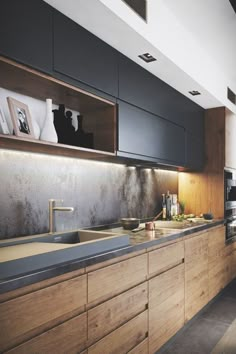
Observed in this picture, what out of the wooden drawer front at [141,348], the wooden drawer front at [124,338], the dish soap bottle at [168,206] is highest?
the dish soap bottle at [168,206]

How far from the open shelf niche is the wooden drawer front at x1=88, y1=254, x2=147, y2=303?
809mm

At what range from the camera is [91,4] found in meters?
1.88

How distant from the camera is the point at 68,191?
253cm

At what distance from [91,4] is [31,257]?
147 centimetres

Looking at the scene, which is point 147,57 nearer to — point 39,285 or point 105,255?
point 105,255

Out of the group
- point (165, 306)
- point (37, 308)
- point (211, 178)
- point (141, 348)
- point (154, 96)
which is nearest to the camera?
point (37, 308)

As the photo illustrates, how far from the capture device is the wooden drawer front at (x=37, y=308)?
1235 mm

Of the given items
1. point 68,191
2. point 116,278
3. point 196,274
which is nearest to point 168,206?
point 196,274

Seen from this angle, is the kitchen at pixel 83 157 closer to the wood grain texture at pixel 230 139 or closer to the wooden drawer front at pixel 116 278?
the wooden drawer front at pixel 116 278

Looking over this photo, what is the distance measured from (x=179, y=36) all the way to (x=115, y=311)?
2.37 meters

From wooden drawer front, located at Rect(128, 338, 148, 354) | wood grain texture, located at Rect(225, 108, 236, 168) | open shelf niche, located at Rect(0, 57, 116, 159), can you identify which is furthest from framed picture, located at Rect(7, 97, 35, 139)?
wood grain texture, located at Rect(225, 108, 236, 168)

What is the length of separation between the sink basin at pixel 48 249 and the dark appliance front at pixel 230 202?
2.45 metres

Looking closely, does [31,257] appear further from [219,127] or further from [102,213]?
[219,127]

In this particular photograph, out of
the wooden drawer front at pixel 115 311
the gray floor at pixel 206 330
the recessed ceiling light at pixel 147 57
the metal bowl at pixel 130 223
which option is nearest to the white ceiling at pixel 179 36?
the recessed ceiling light at pixel 147 57
